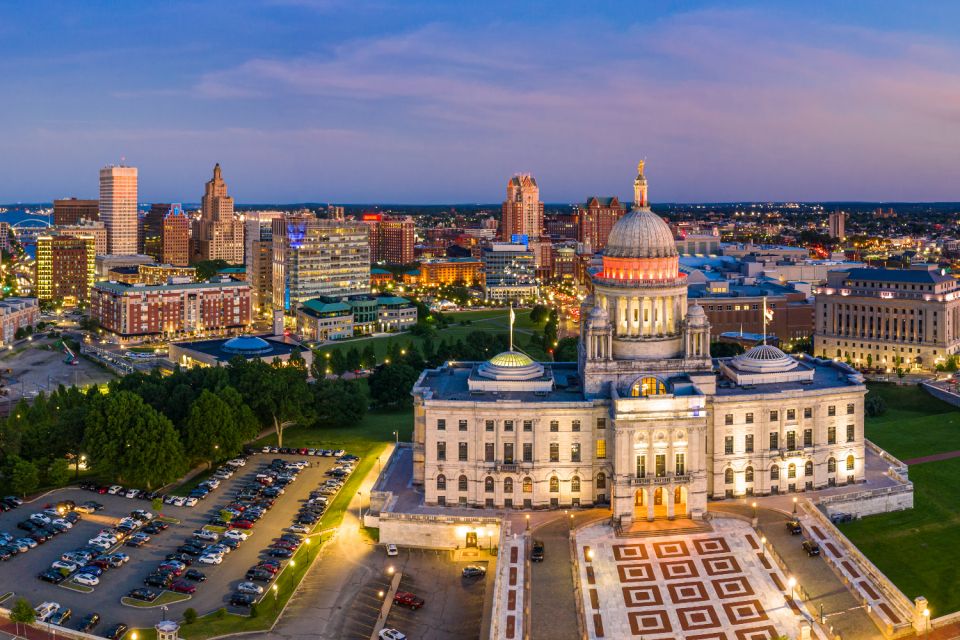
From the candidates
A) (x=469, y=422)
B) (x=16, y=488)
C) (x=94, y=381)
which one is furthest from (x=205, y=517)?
(x=94, y=381)

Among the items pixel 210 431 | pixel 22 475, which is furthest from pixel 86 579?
pixel 210 431

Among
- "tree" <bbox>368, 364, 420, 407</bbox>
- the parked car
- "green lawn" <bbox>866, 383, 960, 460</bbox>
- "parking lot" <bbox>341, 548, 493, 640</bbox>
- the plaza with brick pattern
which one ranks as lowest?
"parking lot" <bbox>341, 548, 493, 640</bbox>

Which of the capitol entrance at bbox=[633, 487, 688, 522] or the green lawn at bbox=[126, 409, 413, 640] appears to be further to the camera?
the capitol entrance at bbox=[633, 487, 688, 522]

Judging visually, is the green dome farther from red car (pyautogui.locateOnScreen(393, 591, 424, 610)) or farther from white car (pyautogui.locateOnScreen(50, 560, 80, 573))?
white car (pyautogui.locateOnScreen(50, 560, 80, 573))

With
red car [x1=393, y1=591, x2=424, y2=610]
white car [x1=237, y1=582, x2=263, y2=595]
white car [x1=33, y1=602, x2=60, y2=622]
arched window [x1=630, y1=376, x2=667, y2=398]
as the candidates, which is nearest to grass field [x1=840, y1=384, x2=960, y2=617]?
arched window [x1=630, y1=376, x2=667, y2=398]

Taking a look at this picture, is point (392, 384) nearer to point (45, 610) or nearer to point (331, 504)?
point (331, 504)

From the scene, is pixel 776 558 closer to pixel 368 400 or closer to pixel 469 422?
pixel 469 422
